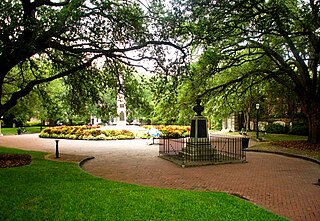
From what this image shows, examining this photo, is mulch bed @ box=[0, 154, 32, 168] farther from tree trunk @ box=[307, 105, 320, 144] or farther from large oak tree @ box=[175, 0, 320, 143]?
tree trunk @ box=[307, 105, 320, 144]

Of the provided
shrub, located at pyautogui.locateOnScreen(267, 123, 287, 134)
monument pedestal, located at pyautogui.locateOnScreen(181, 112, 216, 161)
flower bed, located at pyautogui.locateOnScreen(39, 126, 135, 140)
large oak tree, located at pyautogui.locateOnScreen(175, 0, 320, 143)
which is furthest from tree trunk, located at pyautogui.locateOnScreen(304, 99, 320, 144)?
flower bed, located at pyautogui.locateOnScreen(39, 126, 135, 140)

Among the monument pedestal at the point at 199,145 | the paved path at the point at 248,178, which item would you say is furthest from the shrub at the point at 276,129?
the monument pedestal at the point at 199,145

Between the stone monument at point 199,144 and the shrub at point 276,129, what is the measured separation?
835 inches

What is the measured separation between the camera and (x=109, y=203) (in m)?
5.95

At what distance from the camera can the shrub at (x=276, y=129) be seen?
31.3m

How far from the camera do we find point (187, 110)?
2034 cm

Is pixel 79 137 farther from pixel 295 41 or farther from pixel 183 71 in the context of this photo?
pixel 295 41

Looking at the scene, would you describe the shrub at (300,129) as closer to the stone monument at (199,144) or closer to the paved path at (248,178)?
the paved path at (248,178)

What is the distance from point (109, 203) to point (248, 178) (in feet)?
18.7

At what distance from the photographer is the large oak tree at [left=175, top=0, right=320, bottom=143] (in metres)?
10.5

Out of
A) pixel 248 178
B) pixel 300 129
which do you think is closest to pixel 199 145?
pixel 248 178

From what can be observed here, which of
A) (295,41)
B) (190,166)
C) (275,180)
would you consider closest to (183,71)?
(190,166)

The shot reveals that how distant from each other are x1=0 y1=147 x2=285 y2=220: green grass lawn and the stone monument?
6.07m

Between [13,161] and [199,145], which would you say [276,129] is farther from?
[13,161]
